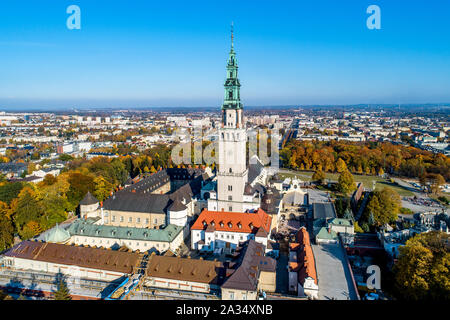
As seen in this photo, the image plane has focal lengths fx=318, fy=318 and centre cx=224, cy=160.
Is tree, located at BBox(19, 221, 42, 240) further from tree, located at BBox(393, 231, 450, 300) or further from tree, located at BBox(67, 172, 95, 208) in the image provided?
tree, located at BBox(393, 231, 450, 300)

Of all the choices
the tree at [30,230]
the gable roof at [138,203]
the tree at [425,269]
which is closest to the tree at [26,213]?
the tree at [30,230]

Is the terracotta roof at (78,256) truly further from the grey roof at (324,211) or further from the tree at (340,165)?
the tree at (340,165)

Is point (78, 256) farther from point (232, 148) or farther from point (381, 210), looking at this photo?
point (381, 210)

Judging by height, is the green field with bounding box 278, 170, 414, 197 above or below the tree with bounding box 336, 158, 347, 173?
below

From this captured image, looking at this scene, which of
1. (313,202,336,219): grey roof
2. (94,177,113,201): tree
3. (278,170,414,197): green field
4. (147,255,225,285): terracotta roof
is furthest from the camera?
(278,170,414,197): green field

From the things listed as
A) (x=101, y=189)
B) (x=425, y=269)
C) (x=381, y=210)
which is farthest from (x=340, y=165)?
(x=101, y=189)

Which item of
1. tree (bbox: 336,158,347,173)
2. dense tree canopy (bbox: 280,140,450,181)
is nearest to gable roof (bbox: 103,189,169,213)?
dense tree canopy (bbox: 280,140,450,181)
